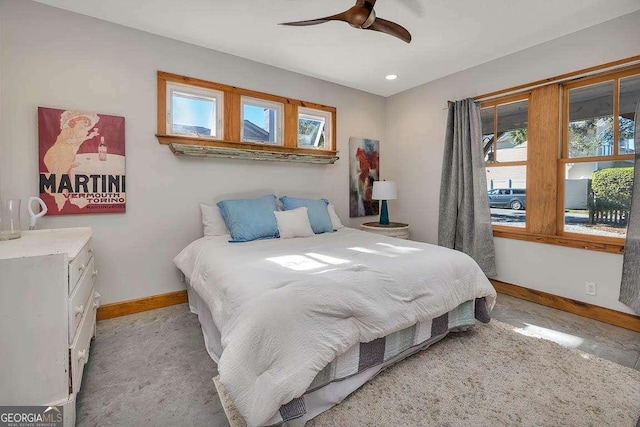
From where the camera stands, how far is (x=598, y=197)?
2613 millimetres

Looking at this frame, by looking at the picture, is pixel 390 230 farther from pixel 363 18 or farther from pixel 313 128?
pixel 363 18

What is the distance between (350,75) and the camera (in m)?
3.59

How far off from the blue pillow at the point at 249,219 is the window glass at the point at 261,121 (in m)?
0.83

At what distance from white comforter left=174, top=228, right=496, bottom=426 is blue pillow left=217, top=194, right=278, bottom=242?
335mm

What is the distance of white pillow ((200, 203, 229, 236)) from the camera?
2.78 meters

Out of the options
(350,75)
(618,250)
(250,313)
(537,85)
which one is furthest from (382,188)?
(250,313)

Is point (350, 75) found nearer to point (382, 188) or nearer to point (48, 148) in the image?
point (382, 188)

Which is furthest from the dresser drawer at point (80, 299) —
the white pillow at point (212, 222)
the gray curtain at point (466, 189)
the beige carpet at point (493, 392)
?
the gray curtain at point (466, 189)

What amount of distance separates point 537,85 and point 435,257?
86.3 inches

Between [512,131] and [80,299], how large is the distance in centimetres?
398

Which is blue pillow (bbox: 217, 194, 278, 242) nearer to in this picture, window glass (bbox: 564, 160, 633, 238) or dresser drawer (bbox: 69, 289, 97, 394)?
dresser drawer (bbox: 69, 289, 97, 394)

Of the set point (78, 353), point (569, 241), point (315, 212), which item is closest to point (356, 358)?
point (78, 353)

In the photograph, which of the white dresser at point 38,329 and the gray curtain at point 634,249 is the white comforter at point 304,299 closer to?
the white dresser at point 38,329

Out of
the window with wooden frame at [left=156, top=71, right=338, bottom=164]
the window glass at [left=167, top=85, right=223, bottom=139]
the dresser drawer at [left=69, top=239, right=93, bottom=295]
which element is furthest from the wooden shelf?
the dresser drawer at [left=69, top=239, right=93, bottom=295]
